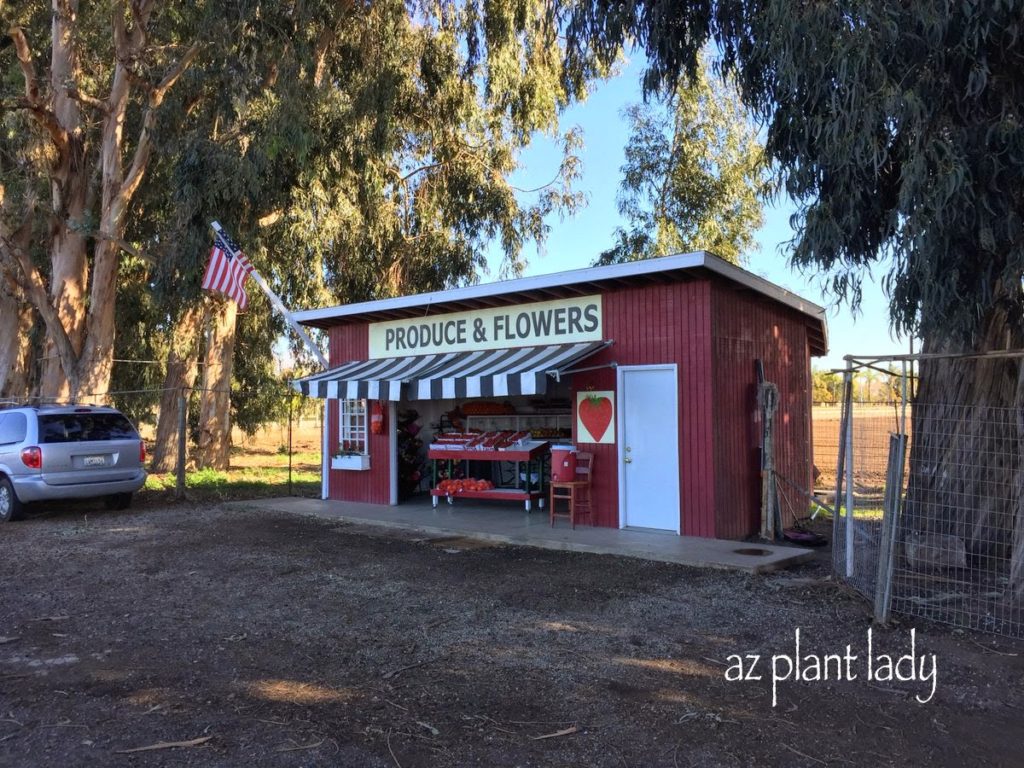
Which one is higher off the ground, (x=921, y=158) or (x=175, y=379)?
(x=921, y=158)

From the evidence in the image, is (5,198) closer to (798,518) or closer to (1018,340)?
(798,518)

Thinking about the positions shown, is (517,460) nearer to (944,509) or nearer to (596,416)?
(596,416)

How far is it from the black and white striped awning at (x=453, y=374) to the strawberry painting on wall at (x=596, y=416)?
65cm

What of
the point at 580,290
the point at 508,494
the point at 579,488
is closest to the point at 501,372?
the point at 580,290

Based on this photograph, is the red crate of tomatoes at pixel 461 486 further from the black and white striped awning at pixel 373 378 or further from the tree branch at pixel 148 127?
the tree branch at pixel 148 127

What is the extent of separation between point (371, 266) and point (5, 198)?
928cm

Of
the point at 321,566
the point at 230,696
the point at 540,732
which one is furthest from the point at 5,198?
the point at 540,732

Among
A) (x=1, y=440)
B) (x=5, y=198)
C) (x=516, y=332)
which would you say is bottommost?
(x=1, y=440)

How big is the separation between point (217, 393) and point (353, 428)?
887 cm

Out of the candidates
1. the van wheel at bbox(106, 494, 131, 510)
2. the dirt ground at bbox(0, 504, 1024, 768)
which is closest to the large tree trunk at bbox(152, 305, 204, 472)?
the van wheel at bbox(106, 494, 131, 510)

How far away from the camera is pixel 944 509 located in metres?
8.05

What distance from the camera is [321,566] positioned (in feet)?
27.5

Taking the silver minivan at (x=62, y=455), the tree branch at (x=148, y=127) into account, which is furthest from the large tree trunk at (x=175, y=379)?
the silver minivan at (x=62, y=455)

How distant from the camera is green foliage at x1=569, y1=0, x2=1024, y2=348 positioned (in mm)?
5957
